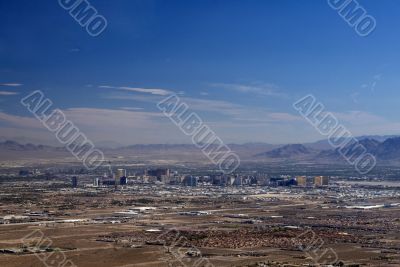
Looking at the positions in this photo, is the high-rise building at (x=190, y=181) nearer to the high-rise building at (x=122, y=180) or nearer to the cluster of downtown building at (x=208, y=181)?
the cluster of downtown building at (x=208, y=181)

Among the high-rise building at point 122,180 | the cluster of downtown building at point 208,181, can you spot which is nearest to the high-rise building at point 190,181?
the cluster of downtown building at point 208,181

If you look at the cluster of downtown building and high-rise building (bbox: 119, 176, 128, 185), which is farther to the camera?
high-rise building (bbox: 119, 176, 128, 185)

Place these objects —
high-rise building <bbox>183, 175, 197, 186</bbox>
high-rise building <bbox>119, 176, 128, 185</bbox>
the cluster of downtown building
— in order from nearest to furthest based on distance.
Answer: the cluster of downtown building
high-rise building <bbox>119, 176, 128, 185</bbox>
high-rise building <bbox>183, 175, 197, 186</bbox>

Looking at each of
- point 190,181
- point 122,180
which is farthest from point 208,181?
point 122,180

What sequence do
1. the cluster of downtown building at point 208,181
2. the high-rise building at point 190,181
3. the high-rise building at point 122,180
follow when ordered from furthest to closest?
the high-rise building at point 190,181
the high-rise building at point 122,180
the cluster of downtown building at point 208,181

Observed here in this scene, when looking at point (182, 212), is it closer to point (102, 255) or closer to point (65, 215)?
point (65, 215)

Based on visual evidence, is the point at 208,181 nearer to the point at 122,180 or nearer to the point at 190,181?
the point at 190,181

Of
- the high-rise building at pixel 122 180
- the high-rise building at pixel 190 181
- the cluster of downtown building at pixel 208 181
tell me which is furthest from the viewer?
the high-rise building at pixel 190 181

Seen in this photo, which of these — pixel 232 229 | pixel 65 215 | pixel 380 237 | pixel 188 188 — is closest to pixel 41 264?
pixel 232 229

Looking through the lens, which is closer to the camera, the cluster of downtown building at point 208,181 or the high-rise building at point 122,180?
the cluster of downtown building at point 208,181

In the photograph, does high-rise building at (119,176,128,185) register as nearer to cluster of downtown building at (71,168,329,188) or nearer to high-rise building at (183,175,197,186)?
cluster of downtown building at (71,168,329,188)

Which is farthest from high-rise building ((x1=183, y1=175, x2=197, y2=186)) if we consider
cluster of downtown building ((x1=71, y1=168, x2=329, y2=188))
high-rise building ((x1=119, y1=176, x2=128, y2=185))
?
high-rise building ((x1=119, y1=176, x2=128, y2=185))
